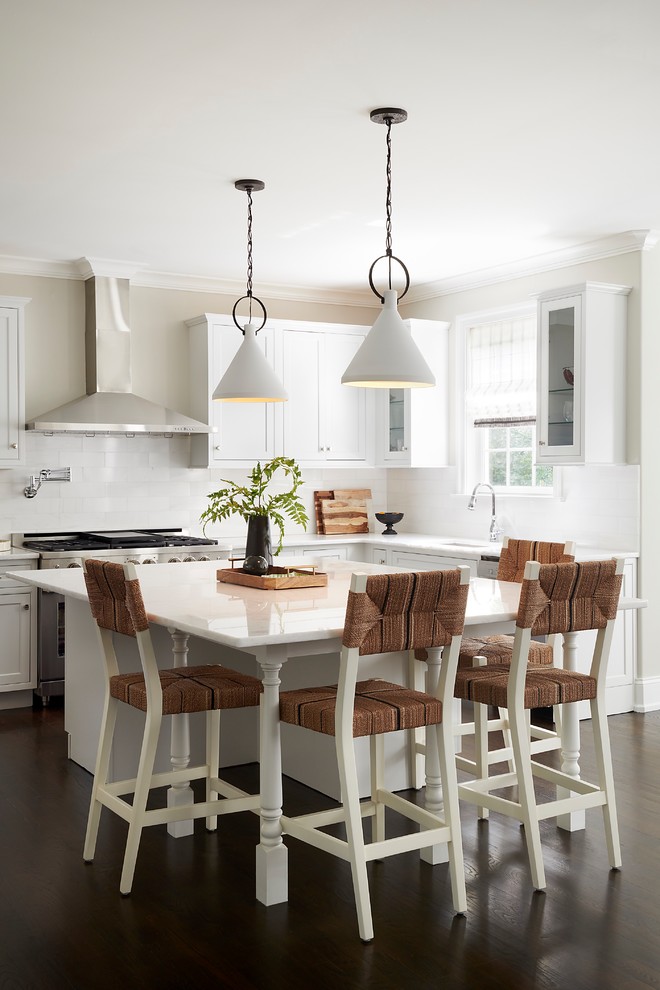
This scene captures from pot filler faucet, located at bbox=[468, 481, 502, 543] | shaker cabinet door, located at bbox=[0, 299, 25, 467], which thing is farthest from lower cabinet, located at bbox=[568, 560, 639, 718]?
shaker cabinet door, located at bbox=[0, 299, 25, 467]

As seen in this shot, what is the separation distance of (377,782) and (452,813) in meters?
0.53

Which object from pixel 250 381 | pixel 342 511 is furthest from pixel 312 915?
pixel 342 511

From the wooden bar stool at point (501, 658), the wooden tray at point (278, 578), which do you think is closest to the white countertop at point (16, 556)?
the wooden tray at point (278, 578)

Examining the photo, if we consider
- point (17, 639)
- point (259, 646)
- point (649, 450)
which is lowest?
point (17, 639)

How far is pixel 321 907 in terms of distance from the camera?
3.04 metres

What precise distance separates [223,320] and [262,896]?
4280 millimetres

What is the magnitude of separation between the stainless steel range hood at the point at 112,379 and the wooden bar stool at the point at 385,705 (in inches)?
135

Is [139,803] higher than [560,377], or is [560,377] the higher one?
[560,377]

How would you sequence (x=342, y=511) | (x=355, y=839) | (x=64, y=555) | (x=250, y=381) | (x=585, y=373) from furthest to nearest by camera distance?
1. (x=342, y=511)
2. (x=64, y=555)
3. (x=585, y=373)
4. (x=250, y=381)
5. (x=355, y=839)

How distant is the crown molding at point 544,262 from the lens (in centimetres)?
552

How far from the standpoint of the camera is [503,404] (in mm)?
Answer: 6637

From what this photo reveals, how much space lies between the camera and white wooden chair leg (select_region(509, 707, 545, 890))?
3166 mm

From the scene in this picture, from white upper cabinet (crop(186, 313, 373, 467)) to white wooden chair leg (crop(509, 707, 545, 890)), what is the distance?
3773 millimetres

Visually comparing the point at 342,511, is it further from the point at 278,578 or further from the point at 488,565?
the point at 278,578
